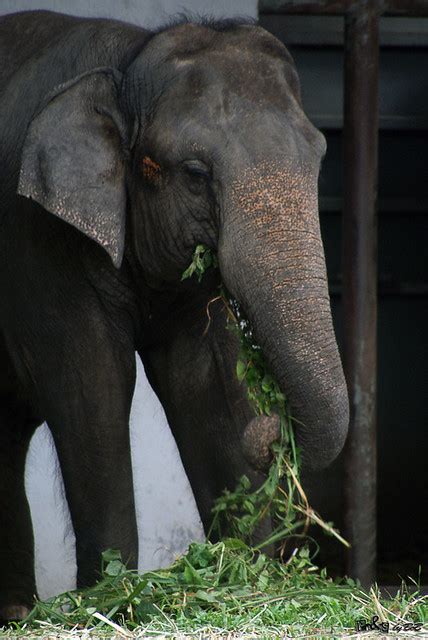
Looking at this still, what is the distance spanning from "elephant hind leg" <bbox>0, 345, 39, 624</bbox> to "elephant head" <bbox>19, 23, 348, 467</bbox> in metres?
0.88

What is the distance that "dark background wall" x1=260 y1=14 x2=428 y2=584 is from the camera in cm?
688

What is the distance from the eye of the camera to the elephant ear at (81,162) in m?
4.00

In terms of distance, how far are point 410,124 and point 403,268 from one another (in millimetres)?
606

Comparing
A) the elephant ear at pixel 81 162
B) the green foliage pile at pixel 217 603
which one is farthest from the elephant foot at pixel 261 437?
the elephant ear at pixel 81 162

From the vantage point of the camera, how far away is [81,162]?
405 cm

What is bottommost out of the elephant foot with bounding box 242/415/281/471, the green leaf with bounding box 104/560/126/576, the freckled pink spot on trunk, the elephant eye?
the green leaf with bounding box 104/560/126/576

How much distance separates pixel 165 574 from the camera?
354cm

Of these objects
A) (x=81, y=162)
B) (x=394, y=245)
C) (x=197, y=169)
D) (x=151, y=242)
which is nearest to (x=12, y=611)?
(x=151, y=242)

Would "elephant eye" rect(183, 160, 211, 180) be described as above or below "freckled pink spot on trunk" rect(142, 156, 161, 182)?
above

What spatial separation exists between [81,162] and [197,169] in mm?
Result: 299

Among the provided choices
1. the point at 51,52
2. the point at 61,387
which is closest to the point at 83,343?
the point at 61,387

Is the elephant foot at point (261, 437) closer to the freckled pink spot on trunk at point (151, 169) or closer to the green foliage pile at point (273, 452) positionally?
the green foliage pile at point (273, 452)

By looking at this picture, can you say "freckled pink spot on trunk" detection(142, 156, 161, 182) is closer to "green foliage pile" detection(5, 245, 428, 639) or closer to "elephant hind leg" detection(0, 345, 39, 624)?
"green foliage pile" detection(5, 245, 428, 639)

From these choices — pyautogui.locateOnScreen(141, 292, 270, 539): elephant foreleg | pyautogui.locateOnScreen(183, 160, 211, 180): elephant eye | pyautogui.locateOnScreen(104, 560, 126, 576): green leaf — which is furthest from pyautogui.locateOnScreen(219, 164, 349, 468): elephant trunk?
pyautogui.locateOnScreen(141, 292, 270, 539): elephant foreleg
